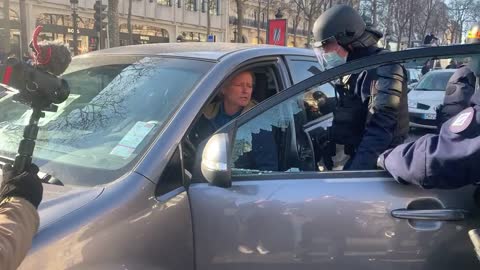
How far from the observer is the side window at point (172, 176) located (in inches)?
75.9

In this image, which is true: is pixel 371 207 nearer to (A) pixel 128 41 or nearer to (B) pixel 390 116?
(B) pixel 390 116

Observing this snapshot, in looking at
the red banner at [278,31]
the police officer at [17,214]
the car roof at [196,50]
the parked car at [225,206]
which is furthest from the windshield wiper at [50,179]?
the red banner at [278,31]

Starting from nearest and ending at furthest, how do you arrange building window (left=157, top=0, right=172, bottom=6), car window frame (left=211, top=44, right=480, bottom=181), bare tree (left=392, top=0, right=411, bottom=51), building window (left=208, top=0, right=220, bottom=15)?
car window frame (left=211, top=44, right=480, bottom=181)
bare tree (left=392, top=0, right=411, bottom=51)
building window (left=157, top=0, right=172, bottom=6)
building window (left=208, top=0, right=220, bottom=15)

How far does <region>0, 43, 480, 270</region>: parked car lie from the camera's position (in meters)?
1.77

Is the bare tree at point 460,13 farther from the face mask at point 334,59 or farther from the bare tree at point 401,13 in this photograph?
the face mask at point 334,59

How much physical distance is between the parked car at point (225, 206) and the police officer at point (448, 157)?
130 millimetres

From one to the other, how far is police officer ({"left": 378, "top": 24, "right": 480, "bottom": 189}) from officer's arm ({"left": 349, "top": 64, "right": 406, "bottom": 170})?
0.94ft

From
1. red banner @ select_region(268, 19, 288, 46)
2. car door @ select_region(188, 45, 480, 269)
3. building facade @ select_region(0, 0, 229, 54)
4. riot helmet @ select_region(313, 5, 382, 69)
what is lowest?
car door @ select_region(188, 45, 480, 269)

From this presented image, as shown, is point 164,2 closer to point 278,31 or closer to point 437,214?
point 278,31

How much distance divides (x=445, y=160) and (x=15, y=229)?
4.65 feet

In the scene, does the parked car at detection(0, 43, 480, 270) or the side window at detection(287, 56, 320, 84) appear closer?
the parked car at detection(0, 43, 480, 270)

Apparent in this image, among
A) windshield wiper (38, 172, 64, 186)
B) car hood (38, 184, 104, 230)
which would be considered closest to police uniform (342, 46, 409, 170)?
car hood (38, 184, 104, 230)

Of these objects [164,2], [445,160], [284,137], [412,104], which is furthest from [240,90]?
[164,2]

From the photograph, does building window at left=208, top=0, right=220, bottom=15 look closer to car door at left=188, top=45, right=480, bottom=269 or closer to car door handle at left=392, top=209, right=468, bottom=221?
car door at left=188, top=45, right=480, bottom=269
